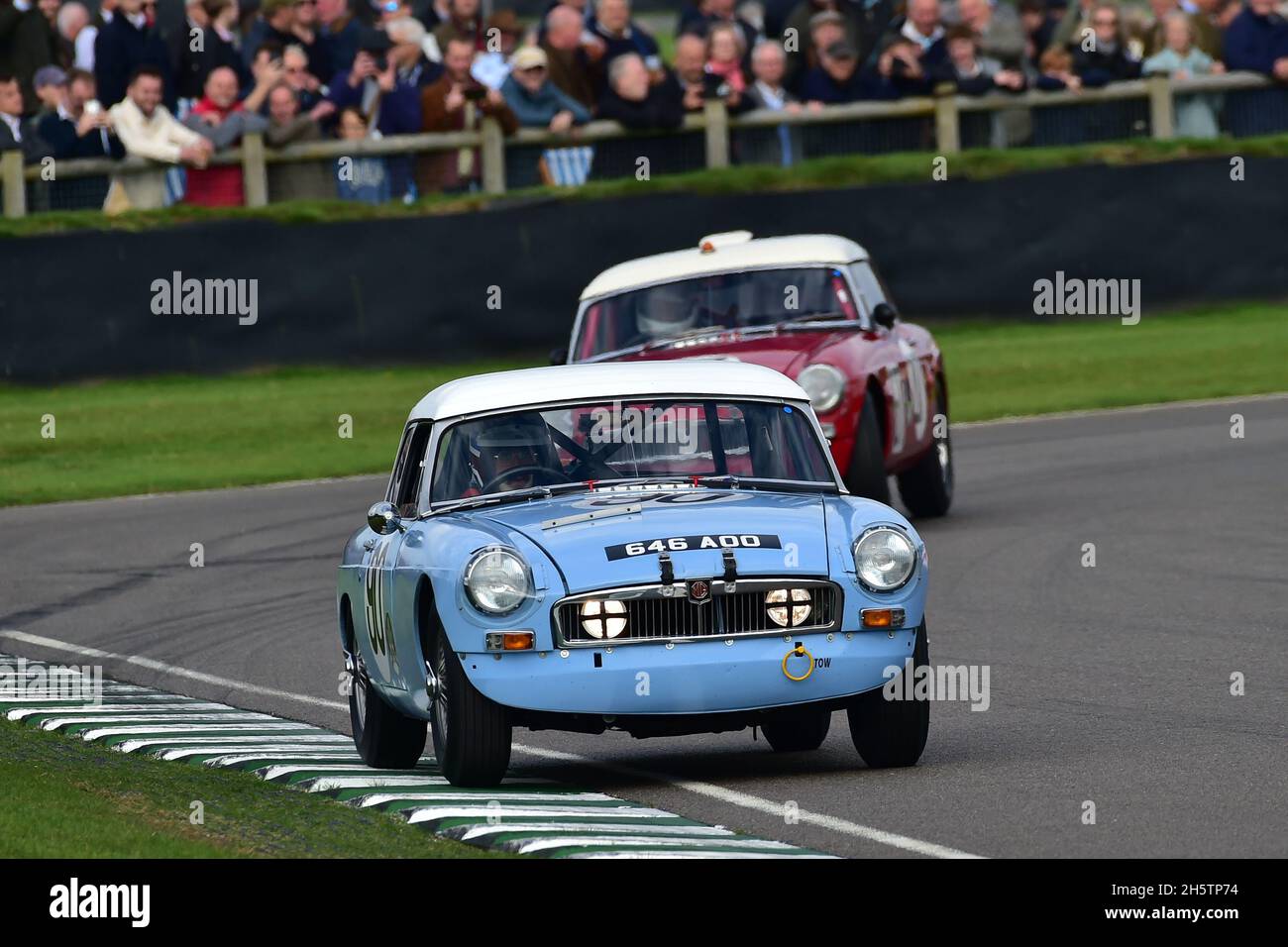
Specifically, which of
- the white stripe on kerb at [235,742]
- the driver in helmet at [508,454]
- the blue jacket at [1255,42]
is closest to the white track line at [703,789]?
the white stripe on kerb at [235,742]

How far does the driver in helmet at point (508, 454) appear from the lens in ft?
29.9

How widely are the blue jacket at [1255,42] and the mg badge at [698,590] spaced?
20095 millimetres

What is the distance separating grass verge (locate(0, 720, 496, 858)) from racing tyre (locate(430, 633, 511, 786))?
14.8 inches

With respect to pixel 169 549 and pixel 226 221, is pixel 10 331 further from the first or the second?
pixel 169 549

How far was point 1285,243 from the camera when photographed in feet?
86.7

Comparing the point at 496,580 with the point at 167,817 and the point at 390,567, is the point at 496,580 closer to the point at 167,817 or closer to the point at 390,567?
the point at 390,567

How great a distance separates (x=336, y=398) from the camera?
979 inches

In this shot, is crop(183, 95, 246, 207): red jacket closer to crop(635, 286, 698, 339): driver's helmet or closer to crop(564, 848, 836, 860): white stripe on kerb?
crop(635, 286, 698, 339): driver's helmet

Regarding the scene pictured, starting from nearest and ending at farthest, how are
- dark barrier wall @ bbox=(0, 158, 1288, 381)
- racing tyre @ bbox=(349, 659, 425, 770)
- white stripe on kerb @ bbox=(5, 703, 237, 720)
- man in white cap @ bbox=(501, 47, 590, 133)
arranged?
racing tyre @ bbox=(349, 659, 425, 770) < white stripe on kerb @ bbox=(5, 703, 237, 720) < dark barrier wall @ bbox=(0, 158, 1288, 381) < man in white cap @ bbox=(501, 47, 590, 133)

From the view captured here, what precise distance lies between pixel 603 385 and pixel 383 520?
3.03ft

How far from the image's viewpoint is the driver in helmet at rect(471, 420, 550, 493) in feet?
29.9

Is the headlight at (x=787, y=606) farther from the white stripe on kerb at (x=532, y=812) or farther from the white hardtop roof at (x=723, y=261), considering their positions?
the white hardtop roof at (x=723, y=261)

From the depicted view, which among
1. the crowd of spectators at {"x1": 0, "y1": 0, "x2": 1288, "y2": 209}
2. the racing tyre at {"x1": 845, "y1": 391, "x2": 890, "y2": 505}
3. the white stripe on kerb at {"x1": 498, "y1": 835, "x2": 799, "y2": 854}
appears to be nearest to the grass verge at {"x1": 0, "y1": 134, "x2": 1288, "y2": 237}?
the crowd of spectators at {"x1": 0, "y1": 0, "x2": 1288, "y2": 209}
